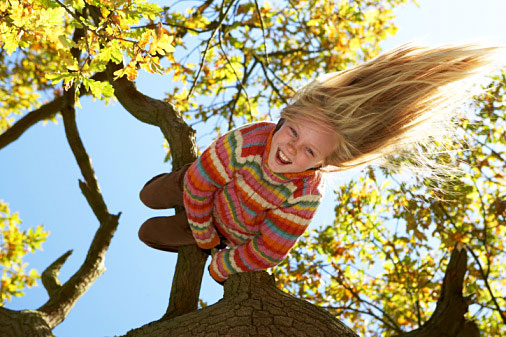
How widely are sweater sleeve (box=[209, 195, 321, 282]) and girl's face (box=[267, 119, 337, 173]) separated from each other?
357mm

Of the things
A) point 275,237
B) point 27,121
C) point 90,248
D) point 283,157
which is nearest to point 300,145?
point 283,157

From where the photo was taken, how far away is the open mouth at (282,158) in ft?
8.78

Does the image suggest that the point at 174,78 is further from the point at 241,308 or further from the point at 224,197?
the point at 241,308

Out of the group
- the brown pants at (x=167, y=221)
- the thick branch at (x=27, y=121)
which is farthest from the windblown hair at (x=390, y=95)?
the thick branch at (x=27, y=121)

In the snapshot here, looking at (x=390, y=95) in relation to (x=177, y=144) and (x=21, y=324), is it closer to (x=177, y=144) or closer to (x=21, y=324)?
(x=177, y=144)

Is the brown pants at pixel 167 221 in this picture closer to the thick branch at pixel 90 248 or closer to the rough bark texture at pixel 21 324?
the rough bark texture at pixel 21 324

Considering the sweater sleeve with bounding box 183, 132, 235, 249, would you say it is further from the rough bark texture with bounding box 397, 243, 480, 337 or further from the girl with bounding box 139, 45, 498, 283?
the rough bark texture with bounding box 397, 243, 480, 337

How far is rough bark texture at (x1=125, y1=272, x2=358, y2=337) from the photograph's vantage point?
2.19 m

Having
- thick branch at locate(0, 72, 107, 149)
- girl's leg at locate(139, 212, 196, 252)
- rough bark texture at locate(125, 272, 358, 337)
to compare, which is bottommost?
rough bark texture at locate(125, 272, 358, 337)

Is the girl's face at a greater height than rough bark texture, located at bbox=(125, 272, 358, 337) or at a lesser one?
greater

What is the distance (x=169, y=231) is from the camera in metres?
3.40

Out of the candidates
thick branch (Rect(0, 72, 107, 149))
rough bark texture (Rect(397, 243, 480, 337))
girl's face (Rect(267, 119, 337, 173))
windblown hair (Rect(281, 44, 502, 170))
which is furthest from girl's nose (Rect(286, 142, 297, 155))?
thick branch (Rect(0, 72, 107, 149))

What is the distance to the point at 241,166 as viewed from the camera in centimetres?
296

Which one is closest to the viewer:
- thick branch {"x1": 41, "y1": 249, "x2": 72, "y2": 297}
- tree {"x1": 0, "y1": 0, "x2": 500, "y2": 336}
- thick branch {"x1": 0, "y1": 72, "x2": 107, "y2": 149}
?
tree {"x1": 0, "y1": 0, "x2": 500, "y2": 336}
